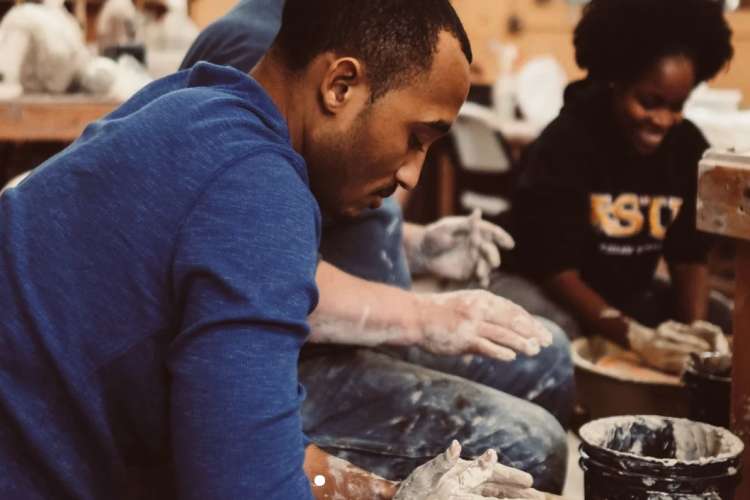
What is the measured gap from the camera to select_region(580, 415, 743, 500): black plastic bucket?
140cm

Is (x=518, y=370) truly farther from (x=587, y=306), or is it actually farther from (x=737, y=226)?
(x=587, y=306)

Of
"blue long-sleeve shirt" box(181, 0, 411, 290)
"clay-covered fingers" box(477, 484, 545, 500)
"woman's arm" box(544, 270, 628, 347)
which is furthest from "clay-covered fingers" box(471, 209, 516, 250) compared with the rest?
"clay-covered fingers" box(477, 484, 545, 500)

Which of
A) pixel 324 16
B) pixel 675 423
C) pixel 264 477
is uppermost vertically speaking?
pixel 324 16

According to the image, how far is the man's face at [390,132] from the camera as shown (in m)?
1.12

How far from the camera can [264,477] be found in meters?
0.94

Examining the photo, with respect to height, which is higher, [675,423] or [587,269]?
[675,423]

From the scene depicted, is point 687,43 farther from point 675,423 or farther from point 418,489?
point 418,489

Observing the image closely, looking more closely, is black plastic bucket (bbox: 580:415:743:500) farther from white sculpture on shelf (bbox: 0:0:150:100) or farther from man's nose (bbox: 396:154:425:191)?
white sculpture on shelf (bbox: 0:0:150:100)

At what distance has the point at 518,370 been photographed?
1876 millimetres

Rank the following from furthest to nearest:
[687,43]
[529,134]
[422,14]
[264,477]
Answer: [529,134] < [687,43] < [422,14] < [264,477]

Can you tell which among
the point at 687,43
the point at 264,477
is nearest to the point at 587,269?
the point at 687,43

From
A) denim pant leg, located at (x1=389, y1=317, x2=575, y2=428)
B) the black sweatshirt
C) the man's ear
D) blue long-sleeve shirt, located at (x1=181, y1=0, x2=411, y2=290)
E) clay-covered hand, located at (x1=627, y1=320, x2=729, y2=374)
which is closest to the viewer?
the man's ear

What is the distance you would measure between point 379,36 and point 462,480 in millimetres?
533

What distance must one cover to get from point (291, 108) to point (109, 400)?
1.27ft
